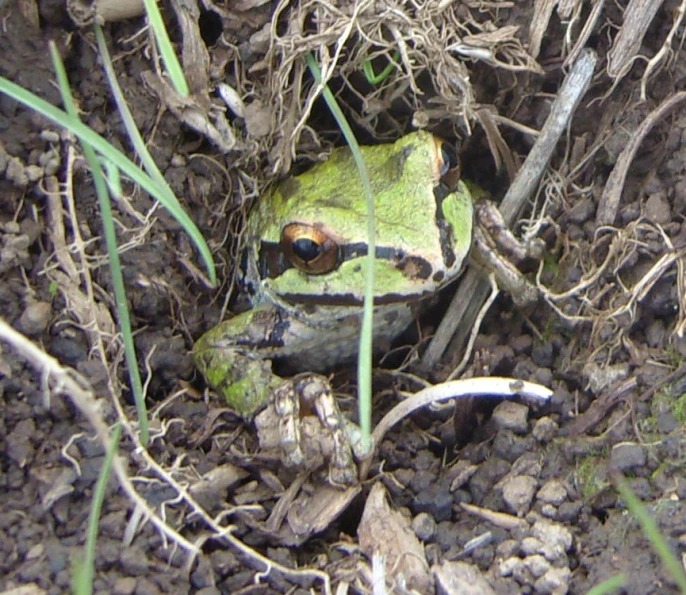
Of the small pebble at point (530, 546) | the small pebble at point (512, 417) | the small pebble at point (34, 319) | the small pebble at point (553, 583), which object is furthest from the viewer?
the small pebble at point (512, 417)

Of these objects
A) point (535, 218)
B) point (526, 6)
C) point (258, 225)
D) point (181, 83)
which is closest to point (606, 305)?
point (535, 218)

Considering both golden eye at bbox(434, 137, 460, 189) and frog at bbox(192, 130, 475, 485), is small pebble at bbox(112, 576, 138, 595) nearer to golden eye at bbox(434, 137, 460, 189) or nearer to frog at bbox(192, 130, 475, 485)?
frog at bbox(192, 130, 475, 485)

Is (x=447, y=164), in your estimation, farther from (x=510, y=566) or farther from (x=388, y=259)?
(x=510, y=566)

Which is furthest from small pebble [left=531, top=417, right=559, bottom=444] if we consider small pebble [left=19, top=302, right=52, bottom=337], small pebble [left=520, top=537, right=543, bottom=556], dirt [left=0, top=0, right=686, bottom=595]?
small pebble [left=19, top=302, right=52, bottom=337]

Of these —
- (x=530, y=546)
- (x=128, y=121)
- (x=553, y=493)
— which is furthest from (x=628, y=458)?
(x=128, y=121)

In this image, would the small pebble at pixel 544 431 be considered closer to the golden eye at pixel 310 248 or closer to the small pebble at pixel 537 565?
the small pebble at pixel 537 565

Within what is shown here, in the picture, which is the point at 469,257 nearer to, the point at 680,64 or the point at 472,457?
the point at 472,457

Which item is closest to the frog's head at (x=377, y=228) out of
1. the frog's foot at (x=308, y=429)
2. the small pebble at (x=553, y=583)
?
the frog's foot at (x=308, y=429)
